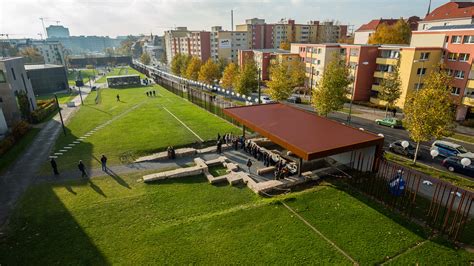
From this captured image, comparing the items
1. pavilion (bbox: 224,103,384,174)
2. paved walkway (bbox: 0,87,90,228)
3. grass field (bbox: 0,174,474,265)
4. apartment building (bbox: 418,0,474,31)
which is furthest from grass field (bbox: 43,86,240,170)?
apartment building (bbox: 418,0,474,31)

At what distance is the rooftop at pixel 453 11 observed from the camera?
190 feet

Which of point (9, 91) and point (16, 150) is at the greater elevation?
point (9, 91)

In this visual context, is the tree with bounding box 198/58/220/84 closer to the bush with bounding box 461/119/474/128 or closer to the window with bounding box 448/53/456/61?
the window with bounding box 448/53/456/61

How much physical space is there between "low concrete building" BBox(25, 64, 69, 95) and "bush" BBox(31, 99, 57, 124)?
81.3 feet

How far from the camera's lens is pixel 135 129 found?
3491 cm

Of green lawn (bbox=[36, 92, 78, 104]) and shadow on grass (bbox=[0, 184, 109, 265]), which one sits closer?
shadow on grass (bbox=[0, 184, 109, 265])

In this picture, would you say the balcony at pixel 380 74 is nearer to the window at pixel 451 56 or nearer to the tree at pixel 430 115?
the window at pixel 451 56

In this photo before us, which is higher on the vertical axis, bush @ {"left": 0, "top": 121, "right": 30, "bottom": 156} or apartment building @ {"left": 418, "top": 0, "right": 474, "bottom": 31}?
apartment building @ {"left": 418, "top": 0, "right": 474, "bottom": 31}

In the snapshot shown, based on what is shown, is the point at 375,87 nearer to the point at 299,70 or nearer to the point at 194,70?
the point at 299,70

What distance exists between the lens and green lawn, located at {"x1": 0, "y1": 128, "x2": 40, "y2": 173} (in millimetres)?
25016

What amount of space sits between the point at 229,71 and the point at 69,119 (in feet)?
115

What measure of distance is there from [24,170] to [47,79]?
188 feet

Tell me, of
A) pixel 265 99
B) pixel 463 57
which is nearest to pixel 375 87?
pixel 463 57

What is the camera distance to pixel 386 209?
54.0 feet
